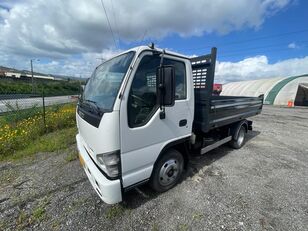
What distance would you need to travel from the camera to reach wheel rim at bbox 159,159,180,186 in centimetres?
266

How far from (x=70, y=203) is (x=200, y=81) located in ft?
10.3

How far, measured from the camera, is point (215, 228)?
2.14m

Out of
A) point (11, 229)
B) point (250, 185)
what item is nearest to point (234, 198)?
point (250, 185)

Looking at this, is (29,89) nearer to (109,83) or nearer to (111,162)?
(109,83)

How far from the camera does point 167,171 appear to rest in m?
2.72

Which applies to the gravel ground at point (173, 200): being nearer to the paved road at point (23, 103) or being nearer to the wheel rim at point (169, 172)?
the wheel rim at point (169, 172)

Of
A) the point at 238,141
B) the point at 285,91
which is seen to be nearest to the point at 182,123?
the point at 238,141

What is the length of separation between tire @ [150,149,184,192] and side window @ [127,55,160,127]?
2.80ft

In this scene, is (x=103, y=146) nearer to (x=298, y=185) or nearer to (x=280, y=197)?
(x=280, y=197)

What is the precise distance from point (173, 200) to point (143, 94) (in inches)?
71.6

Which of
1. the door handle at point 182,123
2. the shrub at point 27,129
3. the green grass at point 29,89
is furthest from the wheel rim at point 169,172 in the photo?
the green grass at point 29,89

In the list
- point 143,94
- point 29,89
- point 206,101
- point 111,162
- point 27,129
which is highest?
point 143,94

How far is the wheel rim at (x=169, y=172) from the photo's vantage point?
8.71ft

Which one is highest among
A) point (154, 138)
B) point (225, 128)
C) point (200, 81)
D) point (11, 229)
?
point (200, 81)
